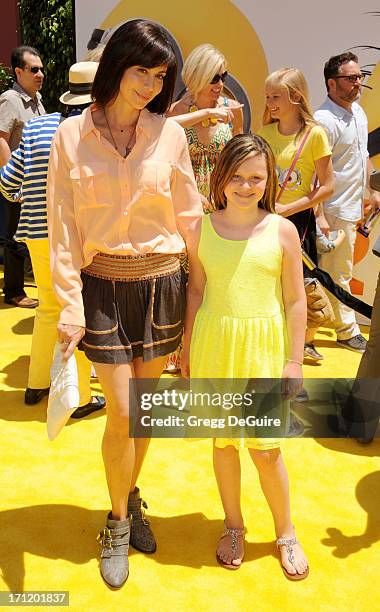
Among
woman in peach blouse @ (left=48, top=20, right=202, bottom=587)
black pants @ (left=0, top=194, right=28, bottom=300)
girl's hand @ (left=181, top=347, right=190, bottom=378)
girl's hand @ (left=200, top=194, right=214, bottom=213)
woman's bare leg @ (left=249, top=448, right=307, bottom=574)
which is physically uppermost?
woman in peach blouse @ (left=48, top=20, right=202, bottom=587)

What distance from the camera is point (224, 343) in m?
2.21

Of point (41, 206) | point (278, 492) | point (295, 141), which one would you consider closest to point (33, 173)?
point (41, 206)

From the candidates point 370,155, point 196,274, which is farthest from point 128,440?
point 370,155

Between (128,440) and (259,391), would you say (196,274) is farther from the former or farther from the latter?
(128,440)

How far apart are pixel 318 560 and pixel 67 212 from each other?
164 cm

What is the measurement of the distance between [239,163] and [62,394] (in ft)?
3.18

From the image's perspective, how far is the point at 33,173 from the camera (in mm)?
3477

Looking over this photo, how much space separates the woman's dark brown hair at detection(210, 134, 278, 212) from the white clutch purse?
783mm

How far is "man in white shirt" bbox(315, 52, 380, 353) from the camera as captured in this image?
475cm

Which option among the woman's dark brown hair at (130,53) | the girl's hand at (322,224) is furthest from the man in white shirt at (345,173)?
the woman's dark brown hair at (130,53)

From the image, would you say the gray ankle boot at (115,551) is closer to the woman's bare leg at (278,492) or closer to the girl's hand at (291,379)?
the woman's bare leg at (278,492)

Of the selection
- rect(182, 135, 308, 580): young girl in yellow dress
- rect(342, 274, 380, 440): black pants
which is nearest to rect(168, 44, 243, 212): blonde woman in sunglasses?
rect(342, 274, 380, 440): black pants

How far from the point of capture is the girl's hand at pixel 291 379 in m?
2.24

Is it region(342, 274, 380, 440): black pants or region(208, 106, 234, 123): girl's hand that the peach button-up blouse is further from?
region(342, 274, 380, 440): black pants
